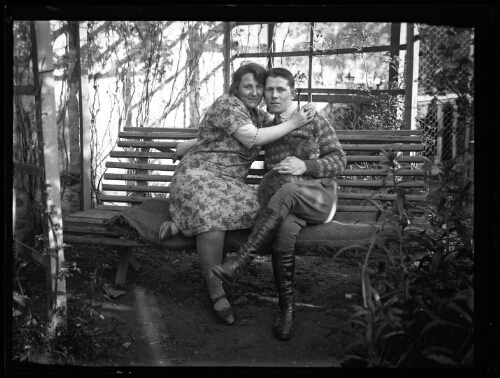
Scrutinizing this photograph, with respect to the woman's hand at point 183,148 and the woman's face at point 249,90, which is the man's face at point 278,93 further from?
the woman's hand at point 183,148

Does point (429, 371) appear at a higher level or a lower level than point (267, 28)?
lower

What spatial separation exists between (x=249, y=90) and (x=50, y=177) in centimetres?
156

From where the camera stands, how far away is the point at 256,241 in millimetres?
3684

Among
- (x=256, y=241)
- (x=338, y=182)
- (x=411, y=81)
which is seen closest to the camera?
(x=256, y=241)

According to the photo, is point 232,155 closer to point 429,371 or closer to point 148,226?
point 148,226

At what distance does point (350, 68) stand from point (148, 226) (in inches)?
224

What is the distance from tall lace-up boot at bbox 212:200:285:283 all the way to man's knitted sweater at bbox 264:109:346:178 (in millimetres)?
503

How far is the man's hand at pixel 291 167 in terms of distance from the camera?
13.3 ft

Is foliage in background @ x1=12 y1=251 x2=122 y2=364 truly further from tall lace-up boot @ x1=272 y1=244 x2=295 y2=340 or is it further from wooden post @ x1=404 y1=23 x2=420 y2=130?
wooden post @ x1=404 y1=23 x2=420 y2=130

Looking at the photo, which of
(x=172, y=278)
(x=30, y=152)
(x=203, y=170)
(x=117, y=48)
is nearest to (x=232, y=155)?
(x=203, y=170)

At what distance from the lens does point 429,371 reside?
2.71 meters

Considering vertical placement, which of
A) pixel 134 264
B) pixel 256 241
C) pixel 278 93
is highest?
pixel 278 93

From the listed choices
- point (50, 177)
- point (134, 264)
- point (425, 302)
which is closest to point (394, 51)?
point (134, 264)

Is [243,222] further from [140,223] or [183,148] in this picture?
[183,148]
